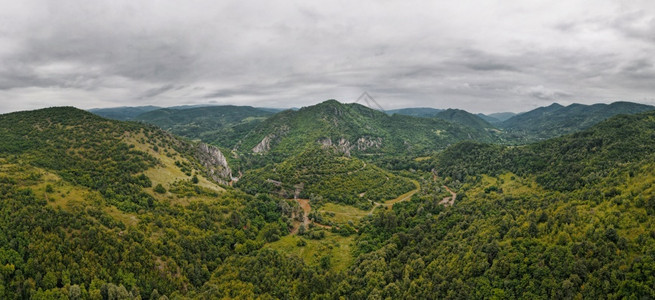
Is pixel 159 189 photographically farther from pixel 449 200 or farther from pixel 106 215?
pixel 449 200

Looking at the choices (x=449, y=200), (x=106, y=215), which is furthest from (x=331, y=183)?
(x=106, y=215)

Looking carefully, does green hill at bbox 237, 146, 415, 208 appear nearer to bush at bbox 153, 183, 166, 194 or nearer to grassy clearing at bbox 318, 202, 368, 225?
grassy clearing at bbox 318, 202, 368, 225

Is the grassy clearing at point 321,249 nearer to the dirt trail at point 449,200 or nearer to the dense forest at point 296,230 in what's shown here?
the dense forest at point 296,230

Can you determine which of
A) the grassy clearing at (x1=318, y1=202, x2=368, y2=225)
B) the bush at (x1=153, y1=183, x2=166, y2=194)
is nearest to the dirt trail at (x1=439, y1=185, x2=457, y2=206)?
the grassy clearing at (x1=318, y1=202, x2=368, y2=225)

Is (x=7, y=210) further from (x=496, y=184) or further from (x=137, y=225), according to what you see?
(x=496, y=184)

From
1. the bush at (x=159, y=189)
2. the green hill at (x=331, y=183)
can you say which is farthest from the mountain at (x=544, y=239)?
the bush at (x=159, y=189)
